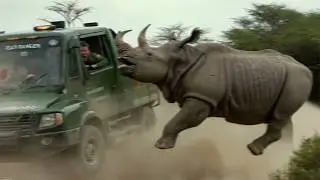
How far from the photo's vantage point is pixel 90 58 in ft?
36.2

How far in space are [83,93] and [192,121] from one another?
181cm

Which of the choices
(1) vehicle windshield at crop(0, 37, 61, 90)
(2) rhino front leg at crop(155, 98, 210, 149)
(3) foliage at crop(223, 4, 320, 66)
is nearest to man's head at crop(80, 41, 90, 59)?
(1) vehicle windshield at crop(0, 37, 61, 90)

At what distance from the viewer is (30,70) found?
10.4 m

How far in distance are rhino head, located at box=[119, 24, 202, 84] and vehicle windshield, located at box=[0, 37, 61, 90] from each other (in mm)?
1297

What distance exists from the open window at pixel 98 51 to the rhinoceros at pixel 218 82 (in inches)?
66.5

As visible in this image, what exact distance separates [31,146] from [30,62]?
1.28 m

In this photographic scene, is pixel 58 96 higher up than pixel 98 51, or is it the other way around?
pixel 58 96

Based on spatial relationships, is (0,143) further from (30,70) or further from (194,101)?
(194,101)

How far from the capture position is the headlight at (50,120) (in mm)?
9688

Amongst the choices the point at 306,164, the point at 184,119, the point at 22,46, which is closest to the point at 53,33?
the point at 22,46

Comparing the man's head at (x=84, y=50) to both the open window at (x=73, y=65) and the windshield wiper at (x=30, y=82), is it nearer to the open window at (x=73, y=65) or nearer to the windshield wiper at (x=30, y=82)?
the open window at (x=73, y=65)

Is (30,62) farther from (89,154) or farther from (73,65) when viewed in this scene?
(89,154)

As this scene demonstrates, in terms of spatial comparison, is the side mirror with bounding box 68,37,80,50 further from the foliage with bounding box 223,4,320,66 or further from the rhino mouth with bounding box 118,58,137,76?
the foliage with bounding box 223,4,320,66

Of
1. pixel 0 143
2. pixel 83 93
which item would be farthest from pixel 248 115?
pixel 0 143
